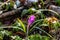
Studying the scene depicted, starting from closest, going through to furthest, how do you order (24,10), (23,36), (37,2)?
(23,36) → (24,10) → (37,2)

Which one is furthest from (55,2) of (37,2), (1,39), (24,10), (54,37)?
(1,39)

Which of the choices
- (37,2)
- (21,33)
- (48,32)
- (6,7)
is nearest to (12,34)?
(21,33)

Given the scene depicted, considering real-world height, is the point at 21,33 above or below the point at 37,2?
below

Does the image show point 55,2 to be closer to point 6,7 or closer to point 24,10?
point 24,10

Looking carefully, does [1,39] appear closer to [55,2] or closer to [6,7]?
[6,7]

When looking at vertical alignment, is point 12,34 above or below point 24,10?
below

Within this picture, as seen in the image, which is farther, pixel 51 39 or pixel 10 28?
pixel 10 28

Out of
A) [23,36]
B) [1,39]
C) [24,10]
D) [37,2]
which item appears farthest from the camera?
[37,2]

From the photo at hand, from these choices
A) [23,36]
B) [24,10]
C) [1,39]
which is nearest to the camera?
[1,39]

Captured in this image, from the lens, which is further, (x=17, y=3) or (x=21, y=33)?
(x=17, y=3)
